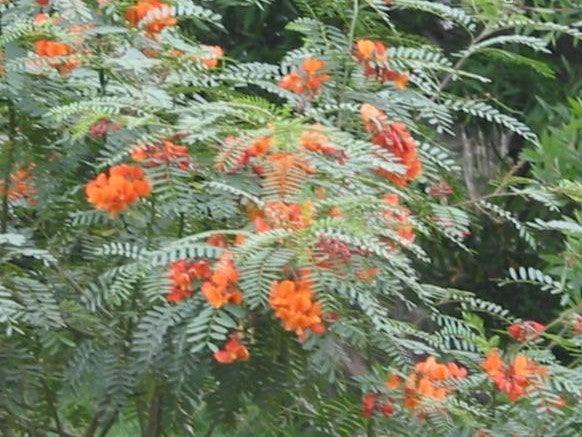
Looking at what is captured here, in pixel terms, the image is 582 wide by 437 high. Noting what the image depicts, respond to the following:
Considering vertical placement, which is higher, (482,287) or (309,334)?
(309,334)

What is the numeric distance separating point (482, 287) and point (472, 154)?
618 mm

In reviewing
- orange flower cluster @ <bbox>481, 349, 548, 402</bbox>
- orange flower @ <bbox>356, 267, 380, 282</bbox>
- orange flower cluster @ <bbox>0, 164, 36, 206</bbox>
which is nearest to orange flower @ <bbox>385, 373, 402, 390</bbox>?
orange flower cluster @ <bbox>481, 349, 548, 402</bbox>

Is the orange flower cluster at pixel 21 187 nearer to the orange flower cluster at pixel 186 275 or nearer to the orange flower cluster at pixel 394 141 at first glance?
the orange flower cluster at pixel 186 275

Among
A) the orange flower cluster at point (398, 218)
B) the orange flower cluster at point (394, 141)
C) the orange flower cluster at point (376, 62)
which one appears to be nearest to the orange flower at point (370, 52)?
the orange flower cluster at point (376, 62)

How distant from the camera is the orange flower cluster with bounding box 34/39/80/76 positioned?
2336mm

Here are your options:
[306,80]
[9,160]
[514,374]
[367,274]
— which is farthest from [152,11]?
[514,374]

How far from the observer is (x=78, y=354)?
239 cm

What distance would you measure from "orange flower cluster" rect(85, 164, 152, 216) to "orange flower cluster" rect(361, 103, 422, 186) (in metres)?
0.43

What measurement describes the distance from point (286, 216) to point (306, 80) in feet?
1.45

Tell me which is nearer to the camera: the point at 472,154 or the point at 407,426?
the point at 407,426

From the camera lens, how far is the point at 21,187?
2580mm

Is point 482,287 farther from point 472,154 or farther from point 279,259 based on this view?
point 279,259

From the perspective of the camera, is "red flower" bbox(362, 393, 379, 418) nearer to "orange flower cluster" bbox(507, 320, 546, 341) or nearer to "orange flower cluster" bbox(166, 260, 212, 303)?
"orange flower cluster" bbox(507, 320, 546, 341)

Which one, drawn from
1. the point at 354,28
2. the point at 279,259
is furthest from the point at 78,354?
the point at 354,28
